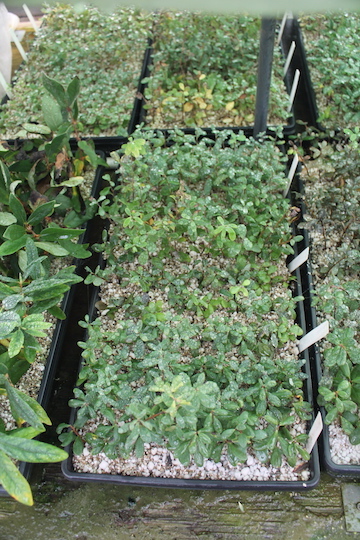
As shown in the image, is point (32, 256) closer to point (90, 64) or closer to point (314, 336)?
point (314, 336)

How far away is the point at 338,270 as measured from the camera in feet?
5.20

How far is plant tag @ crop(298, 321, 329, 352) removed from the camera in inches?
48.9

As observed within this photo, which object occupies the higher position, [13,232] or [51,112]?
[51,112]

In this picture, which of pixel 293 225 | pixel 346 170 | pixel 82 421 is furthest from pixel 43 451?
pixel 346 170

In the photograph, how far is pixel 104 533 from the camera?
1.28 meters

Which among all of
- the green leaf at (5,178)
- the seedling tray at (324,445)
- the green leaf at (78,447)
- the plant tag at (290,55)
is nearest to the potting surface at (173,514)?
the seedling tray at (324,445)

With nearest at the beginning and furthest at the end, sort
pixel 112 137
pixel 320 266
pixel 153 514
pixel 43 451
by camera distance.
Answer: pixel 43 451, pixel 153 514, pixel 320 266, pixel 112 137

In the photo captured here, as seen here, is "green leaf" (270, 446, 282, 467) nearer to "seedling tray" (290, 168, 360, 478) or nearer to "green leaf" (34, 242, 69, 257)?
"seedling tray" (290, 168, 360, 478)

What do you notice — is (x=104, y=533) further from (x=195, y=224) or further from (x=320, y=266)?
(x=320, y=266)

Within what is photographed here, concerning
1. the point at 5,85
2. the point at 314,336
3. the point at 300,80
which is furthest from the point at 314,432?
the point at 5,85

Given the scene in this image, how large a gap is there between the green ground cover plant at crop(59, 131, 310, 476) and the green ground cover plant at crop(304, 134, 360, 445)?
0.36ft

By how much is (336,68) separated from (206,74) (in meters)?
0.69

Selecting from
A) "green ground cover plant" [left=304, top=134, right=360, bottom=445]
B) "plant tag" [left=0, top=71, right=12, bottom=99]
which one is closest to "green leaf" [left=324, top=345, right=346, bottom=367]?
"green ground cover plant" [left=304, top=134, right=360, bottom=445]

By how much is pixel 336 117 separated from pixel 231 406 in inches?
64.0
